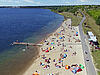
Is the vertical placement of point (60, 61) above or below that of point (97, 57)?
below

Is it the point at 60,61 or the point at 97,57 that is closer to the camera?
the point at 97,57

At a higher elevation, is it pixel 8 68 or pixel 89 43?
pixel 89 43

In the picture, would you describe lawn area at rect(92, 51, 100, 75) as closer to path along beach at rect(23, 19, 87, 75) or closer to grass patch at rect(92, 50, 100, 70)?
grass patch at rect(92, 50, 100, 70)

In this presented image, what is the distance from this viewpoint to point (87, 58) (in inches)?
1270

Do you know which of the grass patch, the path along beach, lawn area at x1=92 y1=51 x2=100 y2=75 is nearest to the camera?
the path along beach

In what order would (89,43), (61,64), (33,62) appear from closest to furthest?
(61,64), (33,62), (89,43)

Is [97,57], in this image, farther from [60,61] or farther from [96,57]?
[60,61]

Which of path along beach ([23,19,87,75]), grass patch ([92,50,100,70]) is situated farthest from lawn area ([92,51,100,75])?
path along beach ([23,19,87,75])

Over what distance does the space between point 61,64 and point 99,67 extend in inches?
356

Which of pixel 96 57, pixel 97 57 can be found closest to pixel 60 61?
pixel 96 57

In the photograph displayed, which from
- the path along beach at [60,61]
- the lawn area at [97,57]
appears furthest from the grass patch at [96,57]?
the path along beach at [60,61]

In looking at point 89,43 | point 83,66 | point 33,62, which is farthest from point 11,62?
point 89,43

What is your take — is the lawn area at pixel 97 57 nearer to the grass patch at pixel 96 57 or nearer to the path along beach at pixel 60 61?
the grass patch at pixel 96 57

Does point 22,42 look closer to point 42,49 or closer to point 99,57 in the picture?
point 42,49
